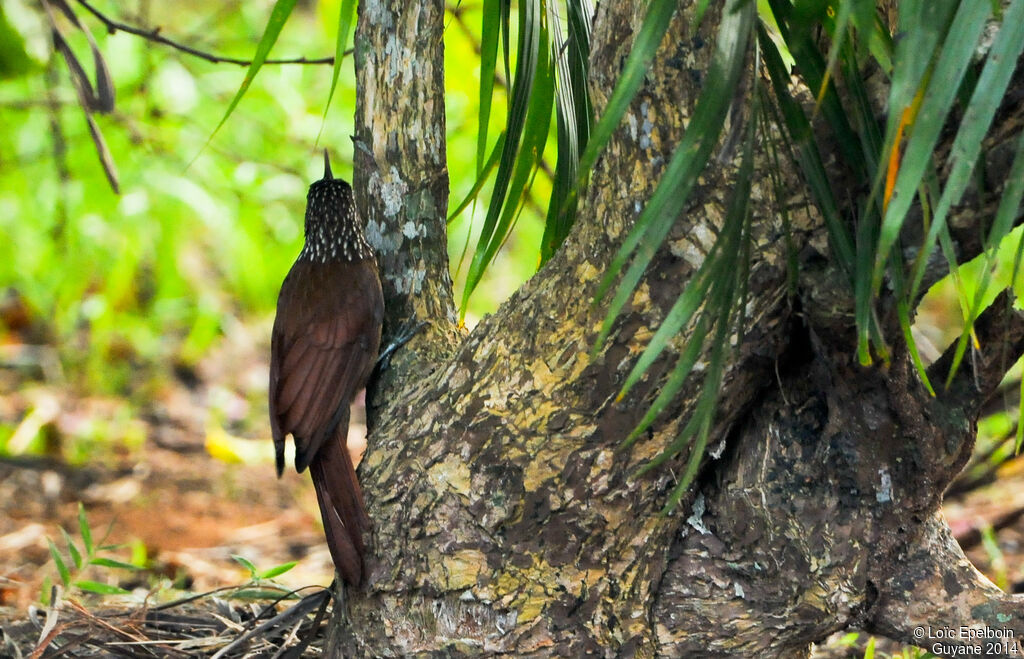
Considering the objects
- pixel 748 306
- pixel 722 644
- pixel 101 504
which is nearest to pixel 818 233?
pixel 748 306

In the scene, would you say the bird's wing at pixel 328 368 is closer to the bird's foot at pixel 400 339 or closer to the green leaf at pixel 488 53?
the bird's foot at pixel 400 339

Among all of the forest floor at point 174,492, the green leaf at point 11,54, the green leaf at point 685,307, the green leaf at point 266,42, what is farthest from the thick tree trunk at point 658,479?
the green leaf at point 11,54

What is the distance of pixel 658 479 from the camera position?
1.78 m

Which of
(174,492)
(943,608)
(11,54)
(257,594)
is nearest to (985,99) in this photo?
(943,608)

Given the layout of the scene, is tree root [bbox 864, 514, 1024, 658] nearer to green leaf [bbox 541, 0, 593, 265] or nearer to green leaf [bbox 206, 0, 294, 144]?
green leaf [bbox 541, 0, 593, 265]

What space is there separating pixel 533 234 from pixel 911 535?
4319 millimetres

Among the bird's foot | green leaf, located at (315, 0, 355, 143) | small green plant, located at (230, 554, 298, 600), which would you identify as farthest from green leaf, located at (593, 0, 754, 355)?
small green plant, located at (230, 554, 298, 600)

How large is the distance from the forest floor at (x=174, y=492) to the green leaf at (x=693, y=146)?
2244 millimetres

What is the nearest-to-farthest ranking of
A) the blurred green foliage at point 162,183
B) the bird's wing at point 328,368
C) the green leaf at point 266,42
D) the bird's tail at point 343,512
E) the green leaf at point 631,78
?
the green leaf at point 631,78 < the green leaf at point 266,42 < the bird's tail at point 343,512 < the bird's wing at point 328,368 < the blurred green foliage at point 162,183

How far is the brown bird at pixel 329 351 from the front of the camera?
2062 mm

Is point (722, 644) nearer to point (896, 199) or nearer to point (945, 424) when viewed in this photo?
point (945, 424)

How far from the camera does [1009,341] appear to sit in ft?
5.52

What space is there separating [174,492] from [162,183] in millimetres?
1367

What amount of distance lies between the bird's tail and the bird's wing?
0.18 metres
